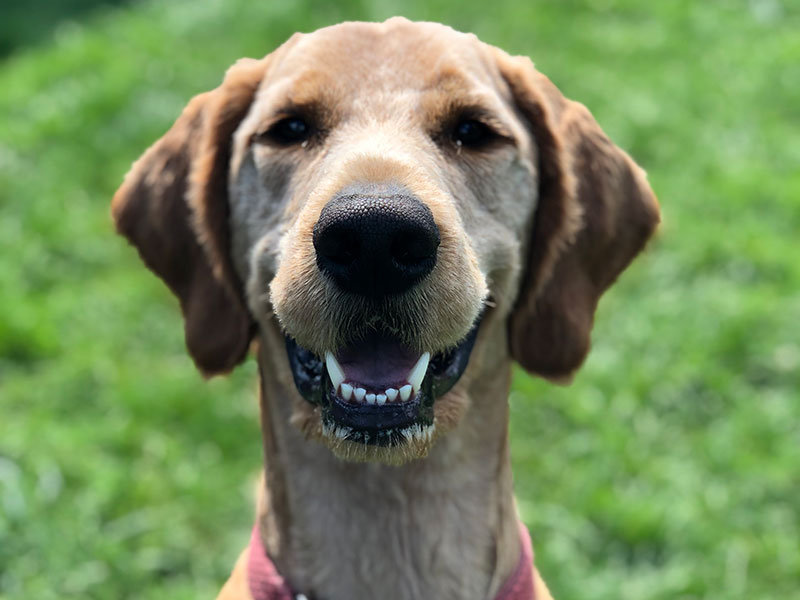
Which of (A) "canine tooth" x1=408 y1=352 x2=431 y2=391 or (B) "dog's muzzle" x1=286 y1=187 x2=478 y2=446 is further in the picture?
(A) "canine tooth" x1=408 y1=352 x2=431 y2=391

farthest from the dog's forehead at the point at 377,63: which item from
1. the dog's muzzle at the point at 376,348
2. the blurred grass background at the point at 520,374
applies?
the blurred grass background at the point at 520,374

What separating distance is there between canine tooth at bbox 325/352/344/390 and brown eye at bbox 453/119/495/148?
2.50ft

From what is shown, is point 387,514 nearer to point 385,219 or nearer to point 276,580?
point 276,580

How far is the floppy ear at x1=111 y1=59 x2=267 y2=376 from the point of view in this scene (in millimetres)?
3084

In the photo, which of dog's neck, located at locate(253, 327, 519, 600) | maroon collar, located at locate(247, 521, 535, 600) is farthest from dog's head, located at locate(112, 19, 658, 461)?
maroon collar, located at locate(247, 521, 535, 600)

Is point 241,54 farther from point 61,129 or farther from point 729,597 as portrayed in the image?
point 729,597

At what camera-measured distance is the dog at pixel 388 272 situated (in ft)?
8.21

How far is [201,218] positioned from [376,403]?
2.97 feet

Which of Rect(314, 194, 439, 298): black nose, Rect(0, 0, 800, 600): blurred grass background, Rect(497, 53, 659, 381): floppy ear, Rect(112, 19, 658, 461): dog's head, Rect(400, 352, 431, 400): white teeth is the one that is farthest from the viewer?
Rect(0, 0, 800, 600): blurred grass background

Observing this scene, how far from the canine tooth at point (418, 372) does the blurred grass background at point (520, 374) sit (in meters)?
2.05

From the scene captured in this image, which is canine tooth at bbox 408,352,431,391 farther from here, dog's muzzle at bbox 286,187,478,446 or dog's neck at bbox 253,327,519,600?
dog's neck at bbox 253,327,519,600

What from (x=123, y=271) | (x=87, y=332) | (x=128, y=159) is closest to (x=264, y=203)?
(x=87, y=332)

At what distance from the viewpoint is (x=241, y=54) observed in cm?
839

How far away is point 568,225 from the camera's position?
9.91 feet
